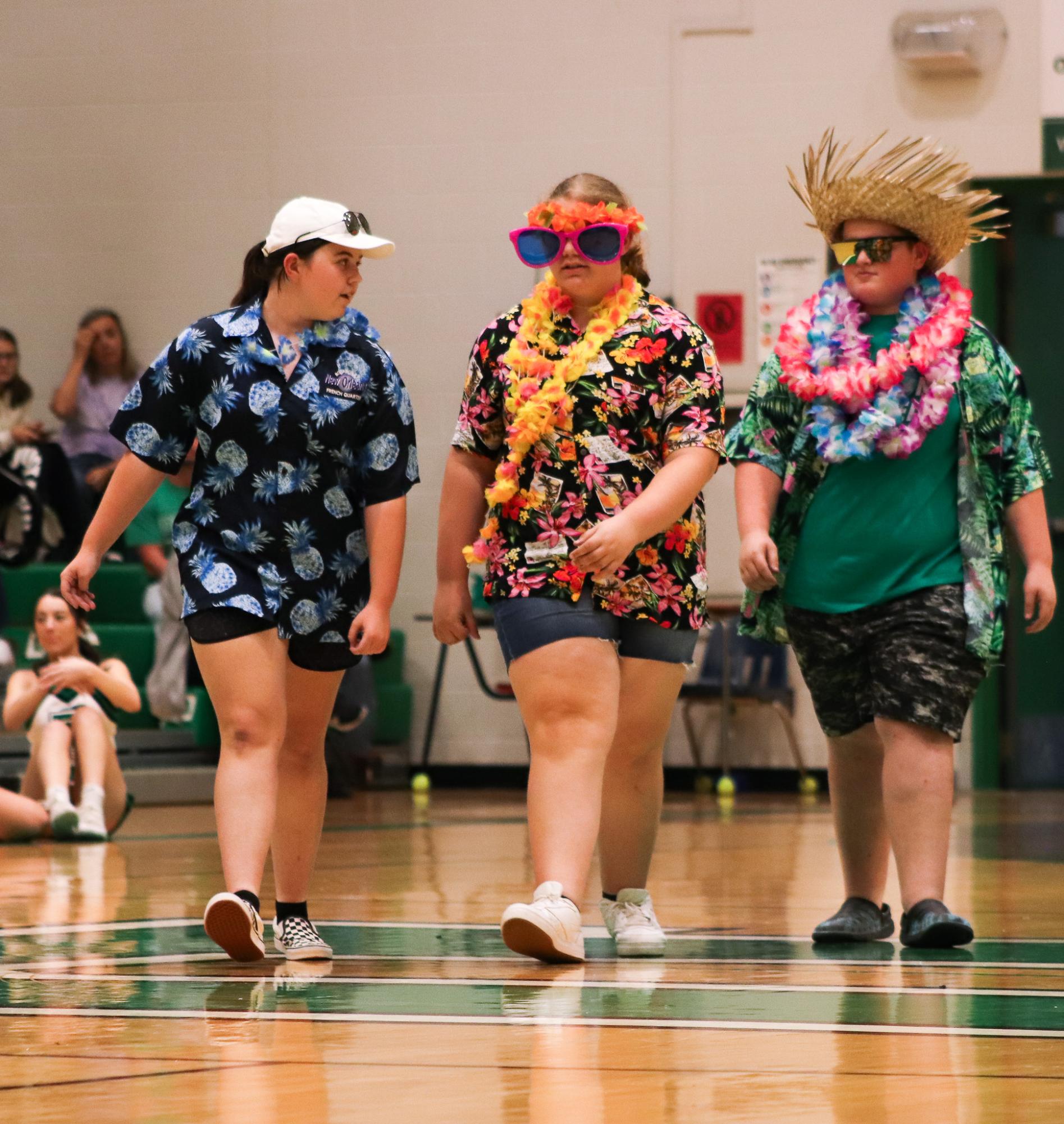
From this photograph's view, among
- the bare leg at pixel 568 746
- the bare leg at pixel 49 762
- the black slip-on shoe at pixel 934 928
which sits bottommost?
the bare leg at pixel 49 762

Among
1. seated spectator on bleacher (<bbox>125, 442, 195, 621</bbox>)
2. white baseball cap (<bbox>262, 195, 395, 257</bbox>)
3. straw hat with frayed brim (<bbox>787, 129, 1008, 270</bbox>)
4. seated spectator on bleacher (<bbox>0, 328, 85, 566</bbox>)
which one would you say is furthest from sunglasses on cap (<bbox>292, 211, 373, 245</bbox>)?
seated spectator on bleacher (<bbox>125, 442, 195, 621</bbox>)

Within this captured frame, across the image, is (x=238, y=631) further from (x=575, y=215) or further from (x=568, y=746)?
(x=575, y=215)

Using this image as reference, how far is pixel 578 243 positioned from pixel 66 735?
3913 mm

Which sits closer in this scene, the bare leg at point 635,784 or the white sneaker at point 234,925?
the white sneaker at point 234,925

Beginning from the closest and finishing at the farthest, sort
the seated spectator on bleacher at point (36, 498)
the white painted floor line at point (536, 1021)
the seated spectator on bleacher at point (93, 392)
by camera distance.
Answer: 1. the white painted floor line at point (536, 1021)
2. the seated spectator on bleacher at point (36, 498)
3. the seated spectator on bleacher at point (93, 392)

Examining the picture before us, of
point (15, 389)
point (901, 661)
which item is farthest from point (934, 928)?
point (15, 389)

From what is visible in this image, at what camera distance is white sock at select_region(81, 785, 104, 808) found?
22.0 feet

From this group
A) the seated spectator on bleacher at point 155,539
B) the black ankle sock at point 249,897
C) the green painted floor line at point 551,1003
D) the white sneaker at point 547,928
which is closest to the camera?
the green painted floor line at point 551,1003

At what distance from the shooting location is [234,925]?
333 cm

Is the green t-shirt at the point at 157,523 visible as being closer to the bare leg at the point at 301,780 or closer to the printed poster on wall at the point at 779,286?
the printed poster on wall at the point at 779,286

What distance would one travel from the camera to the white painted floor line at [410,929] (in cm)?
382

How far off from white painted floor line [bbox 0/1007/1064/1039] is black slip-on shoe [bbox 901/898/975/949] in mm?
943

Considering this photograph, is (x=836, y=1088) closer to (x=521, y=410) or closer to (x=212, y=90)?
(x=521, y=410)

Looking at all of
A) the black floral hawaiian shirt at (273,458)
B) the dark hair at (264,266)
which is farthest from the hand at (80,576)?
the dark hair at (264,266)
